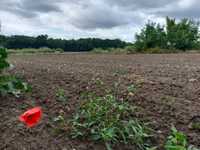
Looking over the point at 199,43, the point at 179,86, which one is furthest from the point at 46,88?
the point at 199,43

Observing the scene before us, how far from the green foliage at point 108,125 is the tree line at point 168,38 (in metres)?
17.2

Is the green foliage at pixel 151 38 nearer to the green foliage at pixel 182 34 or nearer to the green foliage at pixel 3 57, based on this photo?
the green foliage at pixel 182 34

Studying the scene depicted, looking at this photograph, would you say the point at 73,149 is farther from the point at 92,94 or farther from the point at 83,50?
the point at 83,50

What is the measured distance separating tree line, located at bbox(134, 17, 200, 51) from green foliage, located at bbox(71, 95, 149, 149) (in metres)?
17.2

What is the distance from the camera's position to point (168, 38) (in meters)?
22.1

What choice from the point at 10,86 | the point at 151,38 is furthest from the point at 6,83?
the point at 151,38

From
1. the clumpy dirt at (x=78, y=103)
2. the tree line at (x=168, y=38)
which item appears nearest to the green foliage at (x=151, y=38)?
the tree line at (x=168, y=38)

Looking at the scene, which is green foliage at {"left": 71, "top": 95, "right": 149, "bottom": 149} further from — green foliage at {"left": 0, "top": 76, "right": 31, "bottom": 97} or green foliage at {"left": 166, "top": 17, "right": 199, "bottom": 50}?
green foliage at {"left": 166, "top": 17, "right": 199, "bottom": 50}

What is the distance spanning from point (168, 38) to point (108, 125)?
65.2ft

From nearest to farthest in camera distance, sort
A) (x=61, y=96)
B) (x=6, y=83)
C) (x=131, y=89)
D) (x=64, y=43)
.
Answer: (x=6, y=83), (x=61, y=96), (x=131, y=89), (x=64, y=43)

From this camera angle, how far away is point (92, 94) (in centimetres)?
334

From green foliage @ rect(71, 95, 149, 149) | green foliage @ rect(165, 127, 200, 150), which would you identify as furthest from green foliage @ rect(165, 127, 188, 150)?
green foliage @ rect(71, 95, 149, 149)

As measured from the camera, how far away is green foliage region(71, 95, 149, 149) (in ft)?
8.36

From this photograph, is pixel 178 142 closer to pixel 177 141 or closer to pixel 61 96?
pixel 177 141
